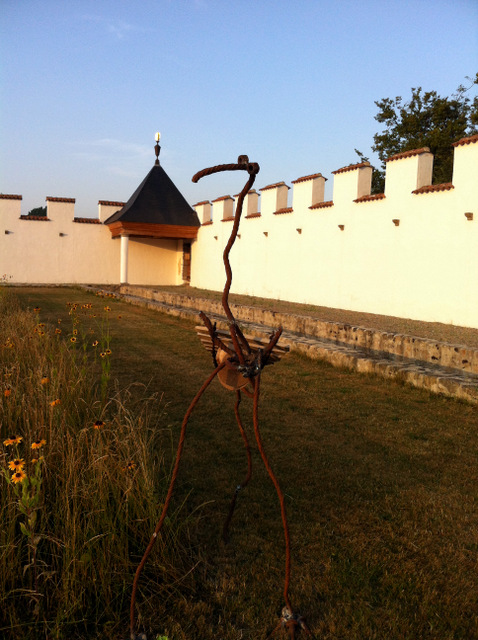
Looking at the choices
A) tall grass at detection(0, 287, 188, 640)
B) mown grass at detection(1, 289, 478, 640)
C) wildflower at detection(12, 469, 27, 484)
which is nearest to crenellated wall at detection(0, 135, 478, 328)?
mown grass at detection(1, 289, 478, 640)

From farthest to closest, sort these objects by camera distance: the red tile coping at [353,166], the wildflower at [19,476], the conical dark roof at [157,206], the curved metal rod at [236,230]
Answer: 1. the conical dark roof at [157,206]
2. the red tile coping at [353,166]
3. the wildflower at [19,476]
4. the curved metal rod at [236,230]

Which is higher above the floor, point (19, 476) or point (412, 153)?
point (412, 153)

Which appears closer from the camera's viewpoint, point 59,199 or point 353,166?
point 353,166

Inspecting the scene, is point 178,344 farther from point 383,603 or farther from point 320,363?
point 383,603

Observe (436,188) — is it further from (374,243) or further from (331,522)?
(331,522)

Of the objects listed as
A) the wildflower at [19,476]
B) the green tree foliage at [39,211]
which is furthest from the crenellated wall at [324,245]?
the green tree foliage at [39,211]

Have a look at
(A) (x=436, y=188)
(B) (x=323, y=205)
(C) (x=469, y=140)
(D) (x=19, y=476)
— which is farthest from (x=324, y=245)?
(D) (x=19, y=476)

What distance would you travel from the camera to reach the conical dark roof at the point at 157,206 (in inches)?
945

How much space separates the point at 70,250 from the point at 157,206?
486 centimetres

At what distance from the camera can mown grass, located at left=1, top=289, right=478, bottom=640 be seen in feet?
7.32

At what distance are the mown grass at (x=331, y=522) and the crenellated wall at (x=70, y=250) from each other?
851 inches

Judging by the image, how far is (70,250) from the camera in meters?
25.7

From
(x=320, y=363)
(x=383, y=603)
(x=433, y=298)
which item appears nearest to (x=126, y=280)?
(x=433, y=298)

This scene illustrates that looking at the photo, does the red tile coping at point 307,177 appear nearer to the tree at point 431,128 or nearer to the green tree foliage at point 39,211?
the tree at point 431,128
